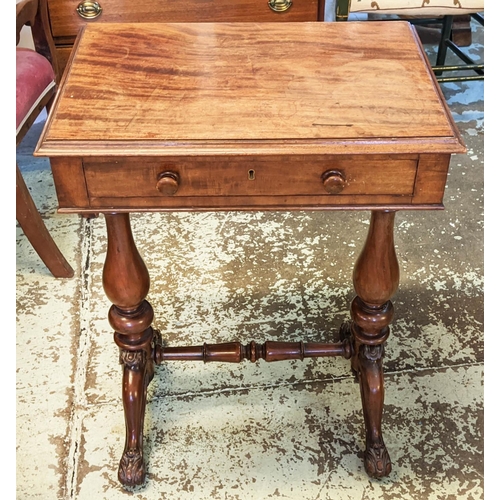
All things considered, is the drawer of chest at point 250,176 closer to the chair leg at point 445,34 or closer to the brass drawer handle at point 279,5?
the brass drawer handle at point 279,5

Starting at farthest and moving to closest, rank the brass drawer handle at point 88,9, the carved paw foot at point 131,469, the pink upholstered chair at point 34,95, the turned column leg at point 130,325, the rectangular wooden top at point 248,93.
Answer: the brass drawer handle at point 88,9 → the pink upholstered chair at point 34,95 → the carved paw foot at point 131,469 → the turned column leg at point 130,325 → the rectangular wooden top at point 248,93

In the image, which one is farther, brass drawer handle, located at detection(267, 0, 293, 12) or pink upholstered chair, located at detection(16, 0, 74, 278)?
brass drawer handle, located at detection(267, 0, 293, 12)

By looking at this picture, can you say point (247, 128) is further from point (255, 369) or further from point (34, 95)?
point (34, 95)

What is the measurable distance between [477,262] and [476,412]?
2.39 ft

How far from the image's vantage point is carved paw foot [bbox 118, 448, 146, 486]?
5.99 ft

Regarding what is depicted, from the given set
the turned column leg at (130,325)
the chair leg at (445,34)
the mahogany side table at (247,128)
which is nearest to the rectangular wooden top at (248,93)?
the mahogany side table at (247,128)

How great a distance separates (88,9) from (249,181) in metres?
1.57

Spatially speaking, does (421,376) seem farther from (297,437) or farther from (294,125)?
(294,125)

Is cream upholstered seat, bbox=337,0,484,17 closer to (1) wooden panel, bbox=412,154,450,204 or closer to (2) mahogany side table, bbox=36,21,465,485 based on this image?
(2) mahogany side table, bbox=36,21,465,485

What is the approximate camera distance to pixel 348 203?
1.43 meters

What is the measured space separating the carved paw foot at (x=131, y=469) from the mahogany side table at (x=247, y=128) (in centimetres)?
37

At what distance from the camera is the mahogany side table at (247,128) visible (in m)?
1.34

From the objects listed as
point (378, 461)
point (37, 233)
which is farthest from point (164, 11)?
point (378, 461)

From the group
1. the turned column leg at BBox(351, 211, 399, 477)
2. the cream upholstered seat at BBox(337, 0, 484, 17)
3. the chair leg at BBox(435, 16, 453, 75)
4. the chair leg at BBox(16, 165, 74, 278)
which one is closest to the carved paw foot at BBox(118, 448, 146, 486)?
the turned column leg at BBox(351, 211, 399, 477)
